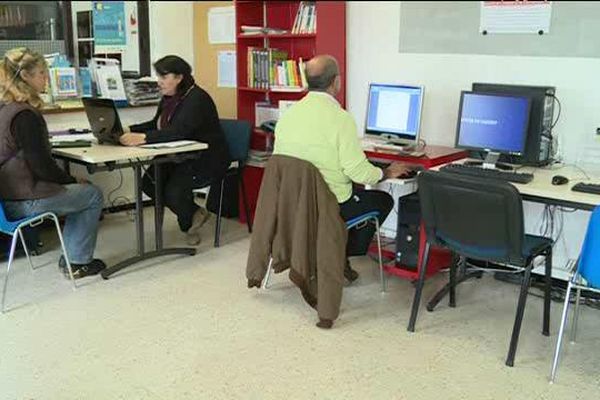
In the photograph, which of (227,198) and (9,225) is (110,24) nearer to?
(227,198)

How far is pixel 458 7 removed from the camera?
120cm

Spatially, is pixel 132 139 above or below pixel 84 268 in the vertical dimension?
above

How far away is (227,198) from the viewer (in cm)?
449

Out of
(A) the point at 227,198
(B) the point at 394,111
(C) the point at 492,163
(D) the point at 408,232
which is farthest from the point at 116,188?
(C) the point at 492,163

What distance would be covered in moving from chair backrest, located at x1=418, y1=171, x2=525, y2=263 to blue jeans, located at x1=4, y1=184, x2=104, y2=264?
5.97ft

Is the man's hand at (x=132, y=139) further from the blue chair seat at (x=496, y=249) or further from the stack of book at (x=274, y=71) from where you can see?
the blue chair seat at (x=496, y=249)

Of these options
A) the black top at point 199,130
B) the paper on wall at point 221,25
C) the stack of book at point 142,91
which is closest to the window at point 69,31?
the stack of book at point 142,91

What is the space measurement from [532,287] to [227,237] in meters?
1.98

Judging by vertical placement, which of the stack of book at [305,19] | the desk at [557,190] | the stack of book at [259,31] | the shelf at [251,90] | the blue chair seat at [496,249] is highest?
the stack of book at [305,19]

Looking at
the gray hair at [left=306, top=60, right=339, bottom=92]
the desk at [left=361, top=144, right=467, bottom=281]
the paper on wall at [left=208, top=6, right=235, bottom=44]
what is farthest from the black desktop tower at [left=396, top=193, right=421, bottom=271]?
the paper on wall at [left=208, top=6, right=235, bottom=44]

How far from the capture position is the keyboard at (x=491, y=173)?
2930mm

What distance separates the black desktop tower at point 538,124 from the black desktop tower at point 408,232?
0.56 m

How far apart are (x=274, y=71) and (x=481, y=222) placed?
227 centimetres

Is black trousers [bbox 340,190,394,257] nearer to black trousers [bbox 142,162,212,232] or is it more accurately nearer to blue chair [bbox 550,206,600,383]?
blue chair [bbox 550,206,600,383]
